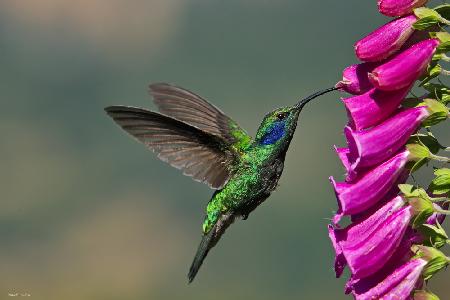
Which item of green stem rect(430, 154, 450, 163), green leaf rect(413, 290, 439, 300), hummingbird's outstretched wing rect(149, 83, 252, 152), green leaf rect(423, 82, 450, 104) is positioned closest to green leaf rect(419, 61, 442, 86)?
green leaf rect(423, 82, 450, 104)

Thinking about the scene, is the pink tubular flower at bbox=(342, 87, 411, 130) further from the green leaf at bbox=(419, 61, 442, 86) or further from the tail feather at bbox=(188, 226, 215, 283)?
the tail feather at bbox=(188, 226, 215, 283)

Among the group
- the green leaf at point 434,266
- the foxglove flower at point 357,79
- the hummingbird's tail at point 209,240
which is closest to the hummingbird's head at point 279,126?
the hummingbird's tail at point 209,240

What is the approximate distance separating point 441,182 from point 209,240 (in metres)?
1.06

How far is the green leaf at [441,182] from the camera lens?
57.9 inches

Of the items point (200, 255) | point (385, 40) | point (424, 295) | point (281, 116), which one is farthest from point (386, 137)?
point (200, 255)

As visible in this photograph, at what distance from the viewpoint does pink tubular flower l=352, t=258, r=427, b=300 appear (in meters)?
1.49

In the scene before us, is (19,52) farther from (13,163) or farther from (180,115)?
(180,115)

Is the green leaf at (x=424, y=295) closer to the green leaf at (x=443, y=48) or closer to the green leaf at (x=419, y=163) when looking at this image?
the green leaf at (x=419, y=163)

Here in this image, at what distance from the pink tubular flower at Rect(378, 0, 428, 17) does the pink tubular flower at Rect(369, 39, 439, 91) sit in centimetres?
6

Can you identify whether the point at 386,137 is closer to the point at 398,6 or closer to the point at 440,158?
the point at 440,158

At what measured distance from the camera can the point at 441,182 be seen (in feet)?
4.84

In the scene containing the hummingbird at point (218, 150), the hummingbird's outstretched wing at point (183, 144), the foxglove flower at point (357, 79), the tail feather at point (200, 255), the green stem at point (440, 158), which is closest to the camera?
the green stem at point (440, 158)

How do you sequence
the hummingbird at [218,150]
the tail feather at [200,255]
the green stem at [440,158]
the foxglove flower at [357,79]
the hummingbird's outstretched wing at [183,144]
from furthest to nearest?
the tail feather at [200,255], the hummingbird at [218,150], the hummingbird's outstretched wing at [183,144], the foxglove flower at [357,79], the green stem at [440,158]

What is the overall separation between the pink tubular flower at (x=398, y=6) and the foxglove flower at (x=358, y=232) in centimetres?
32
